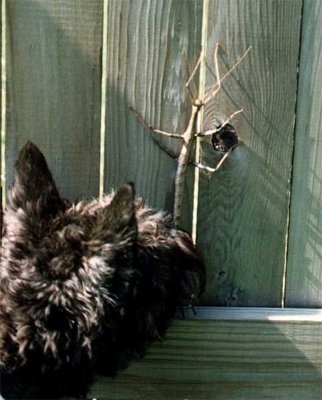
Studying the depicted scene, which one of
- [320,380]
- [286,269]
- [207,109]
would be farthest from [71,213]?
[320,380]

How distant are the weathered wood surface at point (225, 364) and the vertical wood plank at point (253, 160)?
0.12 metres

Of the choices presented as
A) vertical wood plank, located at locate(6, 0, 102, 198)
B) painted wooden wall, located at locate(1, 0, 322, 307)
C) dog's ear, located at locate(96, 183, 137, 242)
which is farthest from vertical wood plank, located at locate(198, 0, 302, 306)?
dog's ear, located at locate(96, 183, 137, 242)

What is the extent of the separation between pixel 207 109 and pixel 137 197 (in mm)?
388

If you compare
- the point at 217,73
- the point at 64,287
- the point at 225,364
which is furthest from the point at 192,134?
the point at 225,364

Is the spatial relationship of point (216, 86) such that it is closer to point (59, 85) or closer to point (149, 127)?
point (149, 127)

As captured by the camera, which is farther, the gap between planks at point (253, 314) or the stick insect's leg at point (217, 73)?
the gap between planks at point (253, 314)

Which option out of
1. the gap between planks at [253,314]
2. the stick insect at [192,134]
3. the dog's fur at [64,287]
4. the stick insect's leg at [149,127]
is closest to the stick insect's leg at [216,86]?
the stick insect at [192,134]

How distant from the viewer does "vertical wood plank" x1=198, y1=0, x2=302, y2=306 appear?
9.69ft

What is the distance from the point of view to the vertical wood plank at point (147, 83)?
2916 millimetres

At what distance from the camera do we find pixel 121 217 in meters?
2.59

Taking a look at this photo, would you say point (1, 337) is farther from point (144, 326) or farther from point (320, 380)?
point (320, 380)

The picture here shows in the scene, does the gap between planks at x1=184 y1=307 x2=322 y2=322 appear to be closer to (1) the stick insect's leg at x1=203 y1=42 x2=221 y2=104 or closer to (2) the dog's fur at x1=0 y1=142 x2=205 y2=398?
(2) the dog's fur at x1=0 y1=142 x2=205 y2=398

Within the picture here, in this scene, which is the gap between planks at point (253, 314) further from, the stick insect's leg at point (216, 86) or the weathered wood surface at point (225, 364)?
the stick insect's leg at point (216, 86)

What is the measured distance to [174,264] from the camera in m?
2.85
